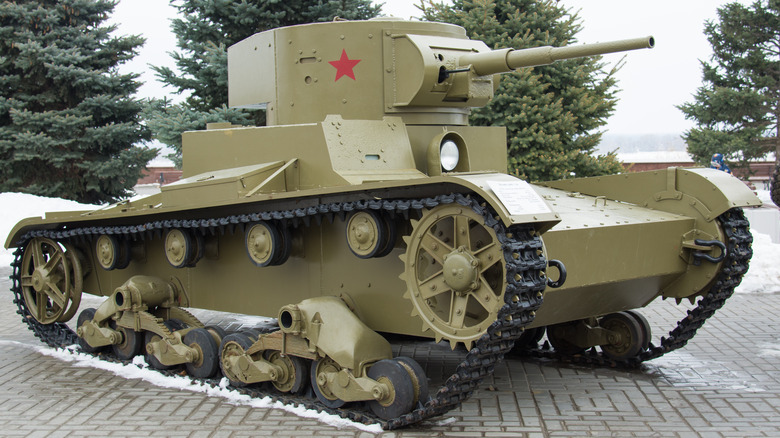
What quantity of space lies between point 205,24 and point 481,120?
556 centimetres

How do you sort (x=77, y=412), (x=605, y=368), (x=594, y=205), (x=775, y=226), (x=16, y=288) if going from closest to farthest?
(x=77, y=412) → (x=594, y=205) → (x=605, y=368) → (x=16, y=288) → (x=775, y=226)

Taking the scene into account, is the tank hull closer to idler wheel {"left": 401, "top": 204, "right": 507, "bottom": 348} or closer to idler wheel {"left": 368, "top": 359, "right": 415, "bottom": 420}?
idler wheel {"left": 401, "top": 204, "right": 507, "bottom": 348}

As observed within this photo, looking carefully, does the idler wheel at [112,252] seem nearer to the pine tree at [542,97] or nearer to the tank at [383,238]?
the tank at [383,238]

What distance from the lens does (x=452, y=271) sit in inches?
235

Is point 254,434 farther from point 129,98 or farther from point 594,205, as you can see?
point 129,98

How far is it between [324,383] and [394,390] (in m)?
0.77

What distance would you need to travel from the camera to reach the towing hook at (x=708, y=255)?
7438 mm

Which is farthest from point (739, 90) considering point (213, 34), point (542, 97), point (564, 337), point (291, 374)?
point (291, 374)

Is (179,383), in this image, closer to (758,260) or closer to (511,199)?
(511,199)

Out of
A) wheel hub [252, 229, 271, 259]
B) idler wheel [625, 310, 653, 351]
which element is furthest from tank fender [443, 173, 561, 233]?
idler wheel [625, 310, 653, 351]

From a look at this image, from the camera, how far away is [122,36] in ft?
68.6

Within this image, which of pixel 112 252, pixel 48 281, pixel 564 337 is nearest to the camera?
pixel 564 337

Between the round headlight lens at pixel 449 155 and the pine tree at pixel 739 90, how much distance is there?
1718cm

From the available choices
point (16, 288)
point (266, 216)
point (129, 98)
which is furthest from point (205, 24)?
point (266, 216)
